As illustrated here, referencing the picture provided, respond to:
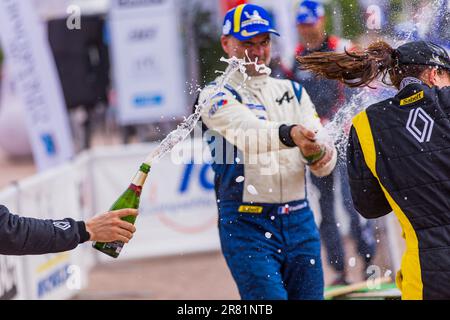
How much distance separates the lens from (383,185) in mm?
3273

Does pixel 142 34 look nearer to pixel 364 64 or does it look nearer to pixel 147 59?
pixel 147 59

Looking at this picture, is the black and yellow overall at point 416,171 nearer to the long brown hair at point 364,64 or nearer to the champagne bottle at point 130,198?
the long brown hair at point 364,64

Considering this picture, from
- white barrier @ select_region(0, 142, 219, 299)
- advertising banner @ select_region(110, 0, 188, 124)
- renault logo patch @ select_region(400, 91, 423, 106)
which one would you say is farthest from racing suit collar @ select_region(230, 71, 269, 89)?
advertising banner @ select_region(110, 0, 188, 124)

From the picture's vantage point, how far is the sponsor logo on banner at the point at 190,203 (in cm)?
876

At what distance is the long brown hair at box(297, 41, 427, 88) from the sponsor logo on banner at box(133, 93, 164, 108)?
7409mm

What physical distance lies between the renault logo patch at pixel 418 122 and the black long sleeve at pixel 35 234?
4.43 feet

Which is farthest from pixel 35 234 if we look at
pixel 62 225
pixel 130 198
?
pixel 130 198

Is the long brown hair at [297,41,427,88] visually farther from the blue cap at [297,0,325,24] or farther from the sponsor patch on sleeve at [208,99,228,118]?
the blue cap at [297,0,325,24]

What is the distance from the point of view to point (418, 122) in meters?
3.20

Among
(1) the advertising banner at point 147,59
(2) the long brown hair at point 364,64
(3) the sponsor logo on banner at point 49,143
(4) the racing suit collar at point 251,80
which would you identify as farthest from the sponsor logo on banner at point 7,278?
(1) the advertising banner at point 147,59

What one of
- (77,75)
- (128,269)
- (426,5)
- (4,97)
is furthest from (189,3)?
(426,5)
